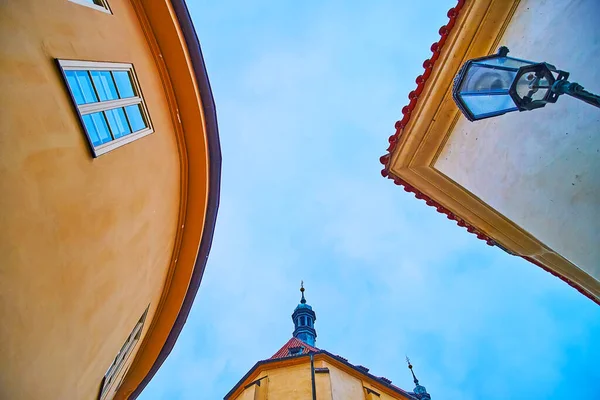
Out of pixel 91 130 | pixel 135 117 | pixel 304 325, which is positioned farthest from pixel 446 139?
pixel 304 325

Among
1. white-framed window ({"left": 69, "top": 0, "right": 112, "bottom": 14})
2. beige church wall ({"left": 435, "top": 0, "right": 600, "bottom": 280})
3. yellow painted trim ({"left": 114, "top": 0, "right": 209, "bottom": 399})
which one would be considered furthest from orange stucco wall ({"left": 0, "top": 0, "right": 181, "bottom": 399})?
beige church wall ({"left": 435, "top": 0, "right": 600, "bottom": 280})

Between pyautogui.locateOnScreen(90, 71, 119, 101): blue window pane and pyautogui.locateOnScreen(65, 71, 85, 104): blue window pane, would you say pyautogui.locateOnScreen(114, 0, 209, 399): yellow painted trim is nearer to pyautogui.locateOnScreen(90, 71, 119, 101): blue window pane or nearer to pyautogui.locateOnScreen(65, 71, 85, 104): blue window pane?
pyautogui.locateOnScreen(90, 71, 119, 101): blue window pane

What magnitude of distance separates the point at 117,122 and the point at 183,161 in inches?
103

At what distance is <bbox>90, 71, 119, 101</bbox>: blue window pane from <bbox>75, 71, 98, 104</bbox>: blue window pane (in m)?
0.12

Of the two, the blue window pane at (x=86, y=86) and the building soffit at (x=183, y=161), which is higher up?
the building soffit at (x=183, y=161)

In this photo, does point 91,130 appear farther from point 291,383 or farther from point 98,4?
point 291,383

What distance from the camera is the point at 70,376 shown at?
4.64 metres

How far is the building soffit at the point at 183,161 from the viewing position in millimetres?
6457

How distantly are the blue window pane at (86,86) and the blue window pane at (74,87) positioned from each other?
0.07m

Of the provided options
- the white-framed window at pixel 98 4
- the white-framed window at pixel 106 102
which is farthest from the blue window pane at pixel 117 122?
the white-framed window at pixel 98 4

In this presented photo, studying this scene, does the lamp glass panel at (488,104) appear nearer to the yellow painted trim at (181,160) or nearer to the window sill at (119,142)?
the window sill at (119,142)

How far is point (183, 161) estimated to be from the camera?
780 centimetres

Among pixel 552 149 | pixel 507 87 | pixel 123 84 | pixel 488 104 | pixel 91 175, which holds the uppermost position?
pixel 123 84

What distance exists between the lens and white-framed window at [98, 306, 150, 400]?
21.6 ft
